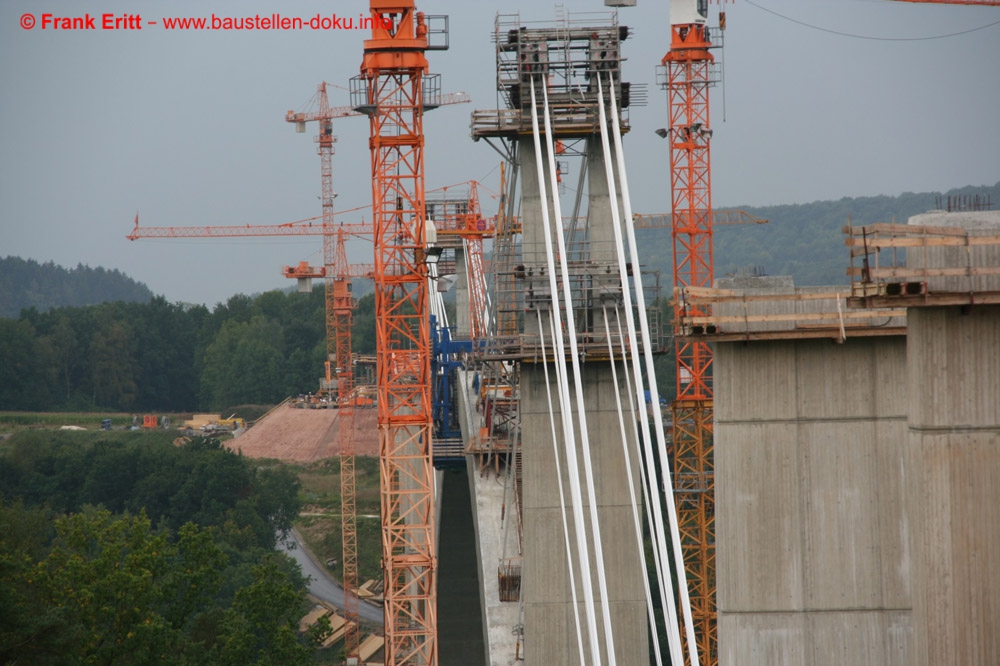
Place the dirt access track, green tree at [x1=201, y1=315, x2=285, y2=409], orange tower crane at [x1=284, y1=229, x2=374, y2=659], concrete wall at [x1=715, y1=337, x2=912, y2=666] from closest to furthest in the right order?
1. concrete wall at [x1=715, y1=337, x2=912, y2=666]
2. orange tower crane at [x1=284, y1=229, x2=374, y2=659]
3. the dirt access track
4. green tree at [x1=201, y1=315, x2=285, y2=409]

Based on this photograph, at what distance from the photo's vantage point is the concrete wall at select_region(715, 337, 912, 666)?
2228 centimetres

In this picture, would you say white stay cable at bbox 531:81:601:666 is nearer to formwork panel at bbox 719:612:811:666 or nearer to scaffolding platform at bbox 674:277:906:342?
formwork panel at bbox 719:612:811:666

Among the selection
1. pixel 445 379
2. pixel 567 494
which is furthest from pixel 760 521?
pixel 445 379

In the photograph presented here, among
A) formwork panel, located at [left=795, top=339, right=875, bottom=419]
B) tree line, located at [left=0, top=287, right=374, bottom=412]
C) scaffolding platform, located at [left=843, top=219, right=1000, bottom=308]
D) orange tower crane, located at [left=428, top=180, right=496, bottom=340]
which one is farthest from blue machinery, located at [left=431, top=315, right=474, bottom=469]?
tree line, located at [left=0, top=287, right=374, bottom=412]

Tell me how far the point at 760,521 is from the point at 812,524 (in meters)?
0.76

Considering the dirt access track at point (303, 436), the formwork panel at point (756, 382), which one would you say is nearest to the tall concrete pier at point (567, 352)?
the formwork panel at point (756, 382)

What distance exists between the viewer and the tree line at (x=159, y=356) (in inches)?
6644

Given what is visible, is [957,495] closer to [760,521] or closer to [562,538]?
[760,521]

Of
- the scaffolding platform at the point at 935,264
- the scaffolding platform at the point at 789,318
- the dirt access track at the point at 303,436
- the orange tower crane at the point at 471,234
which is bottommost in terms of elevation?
the dirt access track at the point at 303,436

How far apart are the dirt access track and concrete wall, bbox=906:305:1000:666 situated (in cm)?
12297

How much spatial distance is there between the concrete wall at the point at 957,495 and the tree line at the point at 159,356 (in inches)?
6149

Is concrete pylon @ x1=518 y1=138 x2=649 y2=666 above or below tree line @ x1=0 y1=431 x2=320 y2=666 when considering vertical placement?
above

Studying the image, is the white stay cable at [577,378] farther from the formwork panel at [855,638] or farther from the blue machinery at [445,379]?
the blue machinery at [445,379]

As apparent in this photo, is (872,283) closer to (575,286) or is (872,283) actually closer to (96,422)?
(575,286)
